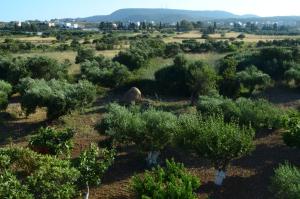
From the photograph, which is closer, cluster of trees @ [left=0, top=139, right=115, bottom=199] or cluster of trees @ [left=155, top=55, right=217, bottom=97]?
cluster of trees @ [left=0, top=139, right=115, bottom=199]

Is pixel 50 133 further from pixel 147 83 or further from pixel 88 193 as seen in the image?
pixel 147 83

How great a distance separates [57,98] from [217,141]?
1170 cm

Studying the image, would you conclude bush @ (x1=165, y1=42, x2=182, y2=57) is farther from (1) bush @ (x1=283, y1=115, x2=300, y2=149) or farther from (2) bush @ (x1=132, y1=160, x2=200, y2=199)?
(2) bush @ (x1=132, y1=160, x2=200, y2=199)

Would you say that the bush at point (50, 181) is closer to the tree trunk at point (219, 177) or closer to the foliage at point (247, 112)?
the tree trunk at point (219, 177)

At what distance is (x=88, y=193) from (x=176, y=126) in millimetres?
4827

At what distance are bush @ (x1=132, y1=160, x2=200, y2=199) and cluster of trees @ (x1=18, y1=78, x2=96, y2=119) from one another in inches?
463

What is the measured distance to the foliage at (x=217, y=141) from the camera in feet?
57.8

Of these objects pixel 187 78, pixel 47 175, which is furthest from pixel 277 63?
pixel 47 175

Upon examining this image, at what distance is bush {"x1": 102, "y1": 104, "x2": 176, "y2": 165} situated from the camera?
19322 mm

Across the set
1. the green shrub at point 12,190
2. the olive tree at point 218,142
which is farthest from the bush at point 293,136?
the green shrub at point 12,190

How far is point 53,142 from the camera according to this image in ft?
66.0

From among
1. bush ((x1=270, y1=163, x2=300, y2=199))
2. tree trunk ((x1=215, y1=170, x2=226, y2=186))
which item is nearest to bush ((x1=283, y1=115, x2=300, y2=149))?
tree trunk ((x1=215, y1=170, x2=226, y2=186))

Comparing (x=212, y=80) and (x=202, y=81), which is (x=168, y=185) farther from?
(x=212, y=80)

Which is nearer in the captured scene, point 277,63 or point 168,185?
point 168,185
